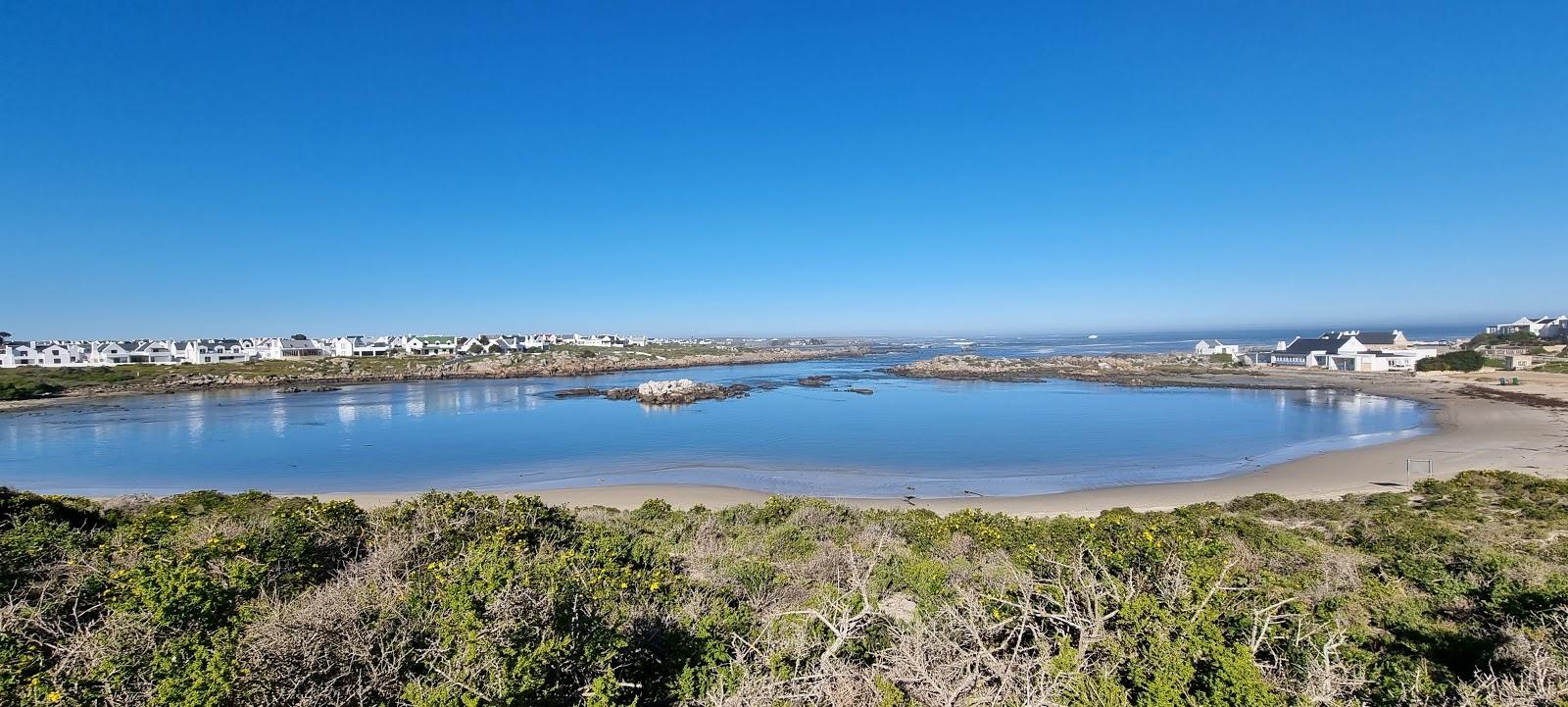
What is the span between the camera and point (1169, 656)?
131 inches

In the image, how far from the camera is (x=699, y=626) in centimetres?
432

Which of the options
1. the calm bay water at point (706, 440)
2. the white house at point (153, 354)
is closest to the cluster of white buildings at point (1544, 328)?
the calm bay water at point (706, 440)

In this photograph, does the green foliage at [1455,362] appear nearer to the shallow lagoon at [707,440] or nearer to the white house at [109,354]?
the shallow lagoon at [707,440]

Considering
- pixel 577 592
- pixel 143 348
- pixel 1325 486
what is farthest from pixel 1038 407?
pixel 143 348

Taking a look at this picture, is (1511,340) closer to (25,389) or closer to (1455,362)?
(1455,362)

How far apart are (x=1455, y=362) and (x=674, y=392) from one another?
5723 centimetres

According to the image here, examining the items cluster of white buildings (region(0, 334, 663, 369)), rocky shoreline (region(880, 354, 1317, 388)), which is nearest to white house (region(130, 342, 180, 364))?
cluster of white buildings (region(0, 334, 663, 369))

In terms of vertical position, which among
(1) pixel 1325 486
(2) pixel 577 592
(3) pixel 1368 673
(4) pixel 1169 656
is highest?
(2) pixel 577 592

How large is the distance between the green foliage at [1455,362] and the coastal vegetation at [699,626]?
2190 inches

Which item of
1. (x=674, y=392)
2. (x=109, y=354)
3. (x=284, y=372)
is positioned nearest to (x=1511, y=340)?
(x=674, y=392)

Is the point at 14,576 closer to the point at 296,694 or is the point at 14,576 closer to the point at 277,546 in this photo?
the point at 277,546

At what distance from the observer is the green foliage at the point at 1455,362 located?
44.9 metres

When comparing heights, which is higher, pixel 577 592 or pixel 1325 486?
pixel 577 592

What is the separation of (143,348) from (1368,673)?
347 feet
